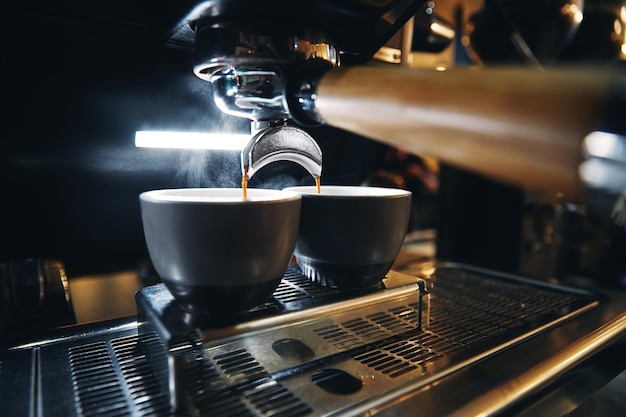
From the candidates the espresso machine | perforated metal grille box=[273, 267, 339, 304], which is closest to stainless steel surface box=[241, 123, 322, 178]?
the espresso machine

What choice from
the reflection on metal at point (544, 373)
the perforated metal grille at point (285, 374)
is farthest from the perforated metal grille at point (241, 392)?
the reflection on metal at point (544, 373)

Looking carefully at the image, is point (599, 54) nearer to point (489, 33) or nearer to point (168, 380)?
point (489, 33)

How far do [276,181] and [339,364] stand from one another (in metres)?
0.25

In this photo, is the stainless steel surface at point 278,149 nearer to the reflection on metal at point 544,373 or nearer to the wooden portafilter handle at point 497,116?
the wooden portafilter handle at point 497,116

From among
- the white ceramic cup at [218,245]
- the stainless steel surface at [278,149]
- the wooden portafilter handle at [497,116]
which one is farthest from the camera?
the stainless steel surface at [278,149]

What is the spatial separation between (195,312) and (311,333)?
0.10 meters

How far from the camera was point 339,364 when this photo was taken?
40cm

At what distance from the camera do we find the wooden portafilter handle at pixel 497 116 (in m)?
0.22

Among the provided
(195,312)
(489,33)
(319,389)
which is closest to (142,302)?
(195,312)

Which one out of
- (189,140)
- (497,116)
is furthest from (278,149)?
(497,116)

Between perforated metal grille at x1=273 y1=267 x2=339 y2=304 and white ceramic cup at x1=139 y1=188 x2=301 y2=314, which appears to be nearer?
white ceramic cup at x1=139 y1=188 x2=301 y2=314

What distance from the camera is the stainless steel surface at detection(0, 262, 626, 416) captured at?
33cm

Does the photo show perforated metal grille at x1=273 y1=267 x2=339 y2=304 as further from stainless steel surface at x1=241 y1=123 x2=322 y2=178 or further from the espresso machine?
stainless steel surface at x1=241 y1=123 x2=322 y2=178

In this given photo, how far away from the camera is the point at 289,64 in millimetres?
389
